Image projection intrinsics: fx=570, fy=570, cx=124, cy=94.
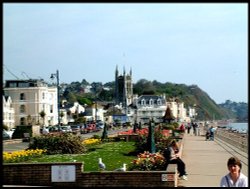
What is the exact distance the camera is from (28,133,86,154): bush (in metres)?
24.5

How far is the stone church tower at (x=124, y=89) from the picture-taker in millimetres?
169750

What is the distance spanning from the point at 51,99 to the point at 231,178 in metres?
88.0

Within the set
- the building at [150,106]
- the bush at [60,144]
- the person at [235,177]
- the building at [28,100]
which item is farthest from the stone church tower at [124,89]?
the person at [235,177]

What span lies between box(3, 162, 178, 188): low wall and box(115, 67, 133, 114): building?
151053 millimetres

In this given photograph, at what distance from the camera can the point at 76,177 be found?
14.6 m

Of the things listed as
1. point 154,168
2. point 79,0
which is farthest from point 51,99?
point 79,0

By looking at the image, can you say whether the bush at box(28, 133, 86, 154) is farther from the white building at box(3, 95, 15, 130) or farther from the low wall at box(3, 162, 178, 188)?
the white building at box(3, 95, 15, 130)

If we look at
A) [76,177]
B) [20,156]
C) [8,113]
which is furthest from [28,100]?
[76,177]

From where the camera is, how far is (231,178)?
9.30 meters

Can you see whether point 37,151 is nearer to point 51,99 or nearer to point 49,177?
point 49,177

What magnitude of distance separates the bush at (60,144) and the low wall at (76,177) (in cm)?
915

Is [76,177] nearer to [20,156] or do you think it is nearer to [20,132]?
[20,156]

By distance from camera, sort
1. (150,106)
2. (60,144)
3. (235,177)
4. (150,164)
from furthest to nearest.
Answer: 1. (150,106)
2. (60,144)
3. (150,164)
4. (235,177)

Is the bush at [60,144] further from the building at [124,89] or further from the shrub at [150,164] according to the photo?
the building at [124,89]
